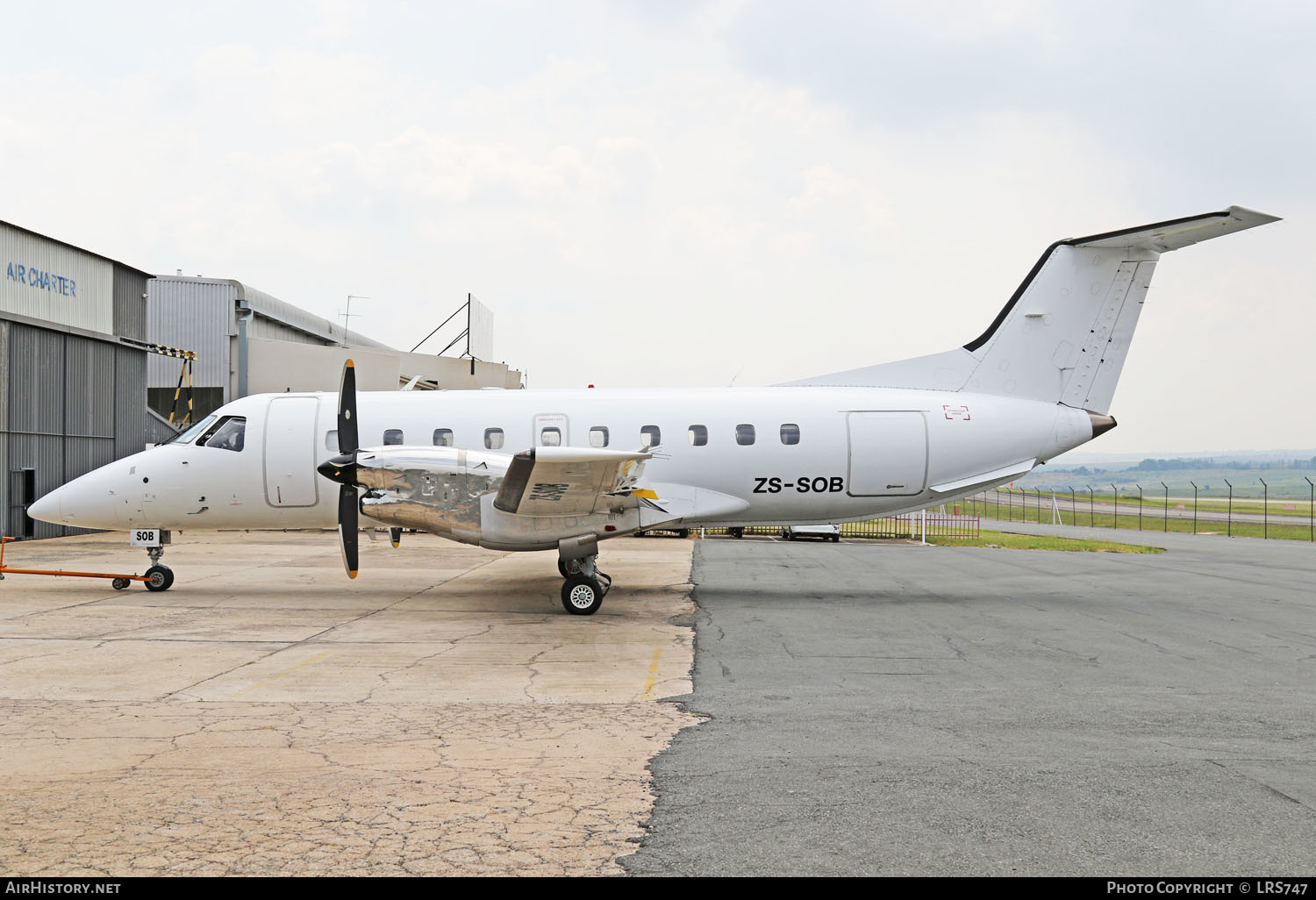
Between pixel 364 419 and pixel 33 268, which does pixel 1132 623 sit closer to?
pixel 364 419

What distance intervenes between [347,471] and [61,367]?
17.0 meters

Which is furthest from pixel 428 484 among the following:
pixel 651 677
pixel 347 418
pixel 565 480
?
pixel 651 677

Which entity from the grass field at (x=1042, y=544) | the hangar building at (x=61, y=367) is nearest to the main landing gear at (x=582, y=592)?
the hangar building at (x=61, y=367)

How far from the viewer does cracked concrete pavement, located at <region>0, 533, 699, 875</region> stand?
489 cm

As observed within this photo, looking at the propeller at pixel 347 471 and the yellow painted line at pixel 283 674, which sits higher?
the propeller at pixel 347 471

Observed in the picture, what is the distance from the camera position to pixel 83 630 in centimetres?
1172

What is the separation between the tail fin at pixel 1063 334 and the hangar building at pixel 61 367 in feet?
70.5

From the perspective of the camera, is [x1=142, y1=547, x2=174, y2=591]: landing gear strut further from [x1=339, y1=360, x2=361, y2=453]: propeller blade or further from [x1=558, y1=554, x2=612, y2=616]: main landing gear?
[x1=558, y1=554, x2=612, y2=616]: main landing gear

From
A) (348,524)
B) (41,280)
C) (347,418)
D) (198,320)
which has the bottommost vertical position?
(348,524)

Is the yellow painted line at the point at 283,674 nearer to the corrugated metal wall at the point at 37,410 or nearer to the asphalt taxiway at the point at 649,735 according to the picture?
the asphalt taxiway at the point at 649,735

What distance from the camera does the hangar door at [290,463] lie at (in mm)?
15203

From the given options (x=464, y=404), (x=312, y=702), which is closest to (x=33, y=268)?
(x=464, y=404)

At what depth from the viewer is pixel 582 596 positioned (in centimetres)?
1367

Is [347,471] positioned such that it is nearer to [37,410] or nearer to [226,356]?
[37,410]
